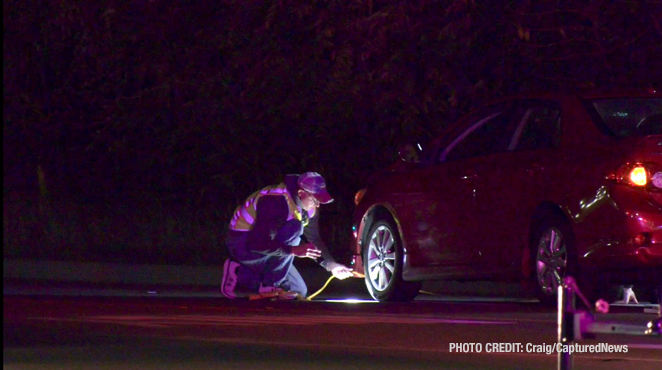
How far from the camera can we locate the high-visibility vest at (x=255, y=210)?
13.8 meters

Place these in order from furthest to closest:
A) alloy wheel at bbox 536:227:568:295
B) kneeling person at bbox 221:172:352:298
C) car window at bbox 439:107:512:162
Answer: kneeling person at bbox 221:172:352:298 → car window at bbox 439:107:512:162 → alloy wheel at bbox 536:227:568:295

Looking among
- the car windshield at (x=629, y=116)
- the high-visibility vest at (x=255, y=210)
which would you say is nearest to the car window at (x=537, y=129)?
the car windshield at (x=629, y=116)

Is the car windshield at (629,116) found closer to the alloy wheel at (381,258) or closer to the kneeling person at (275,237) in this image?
the alloy wheel at (381,258)

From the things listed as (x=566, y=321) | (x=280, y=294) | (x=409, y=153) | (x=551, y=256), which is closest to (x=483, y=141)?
(x=409, y=153)

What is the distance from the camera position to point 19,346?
32.3 feet

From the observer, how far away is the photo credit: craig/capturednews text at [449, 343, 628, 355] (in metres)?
9.55

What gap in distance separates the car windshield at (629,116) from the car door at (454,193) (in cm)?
89

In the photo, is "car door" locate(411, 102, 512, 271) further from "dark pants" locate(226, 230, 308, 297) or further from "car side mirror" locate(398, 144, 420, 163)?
"dark pants" locate(226, 230, 308, 297)

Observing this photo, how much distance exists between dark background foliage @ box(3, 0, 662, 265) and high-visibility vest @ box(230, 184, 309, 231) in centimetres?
425

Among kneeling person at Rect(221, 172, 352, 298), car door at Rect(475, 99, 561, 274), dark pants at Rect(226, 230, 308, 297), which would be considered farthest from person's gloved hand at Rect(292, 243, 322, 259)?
car door at Rect(475, 99, 561, 274)

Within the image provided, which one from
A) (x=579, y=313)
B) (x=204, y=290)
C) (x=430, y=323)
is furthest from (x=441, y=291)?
(x=579, y=313)

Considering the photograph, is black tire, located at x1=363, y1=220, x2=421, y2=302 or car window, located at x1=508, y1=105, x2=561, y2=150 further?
black tire, located at x1=363, y1=220, x2=421, y2=302

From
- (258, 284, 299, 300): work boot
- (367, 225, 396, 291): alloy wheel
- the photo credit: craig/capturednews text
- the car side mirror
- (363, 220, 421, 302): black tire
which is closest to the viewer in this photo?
the photo credit: craig/capturednews text

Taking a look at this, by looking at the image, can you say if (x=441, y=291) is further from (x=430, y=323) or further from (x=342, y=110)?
(x=430, y=323)
